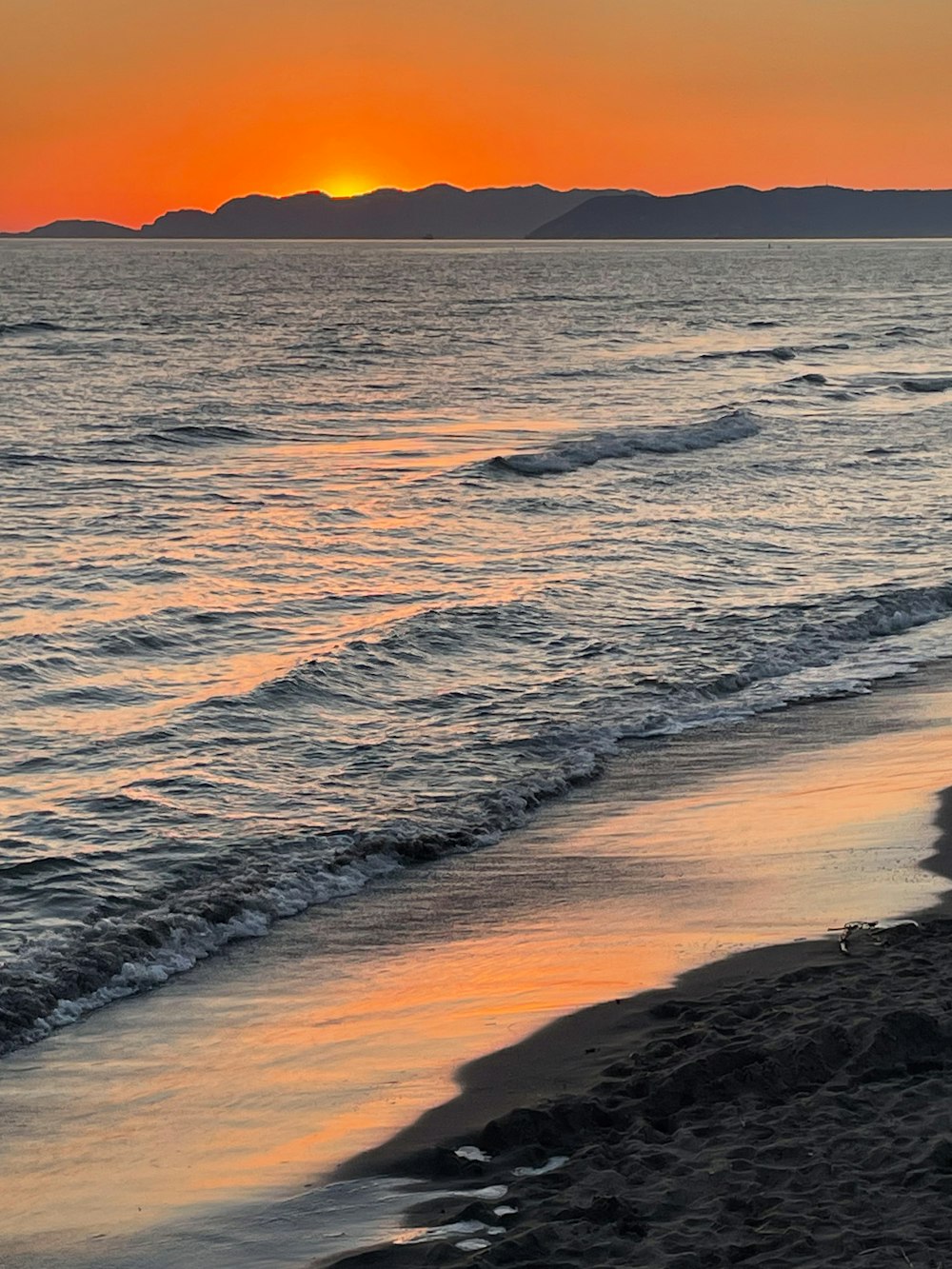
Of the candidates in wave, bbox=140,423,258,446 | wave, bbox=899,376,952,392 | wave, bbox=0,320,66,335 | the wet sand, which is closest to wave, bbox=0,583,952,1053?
the wet sand

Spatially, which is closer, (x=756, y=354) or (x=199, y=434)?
(x=199, y=434)

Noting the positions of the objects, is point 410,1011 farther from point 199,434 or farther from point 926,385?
point 926,385

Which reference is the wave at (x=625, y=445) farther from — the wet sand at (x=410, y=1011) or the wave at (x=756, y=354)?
the wave at (x=756, y=354)

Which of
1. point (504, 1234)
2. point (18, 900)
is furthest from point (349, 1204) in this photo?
point (18, 900)

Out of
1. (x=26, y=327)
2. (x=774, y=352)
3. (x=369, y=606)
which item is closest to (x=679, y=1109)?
(x=369, y=606)

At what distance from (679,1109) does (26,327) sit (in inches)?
2726

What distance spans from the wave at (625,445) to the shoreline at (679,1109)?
2234 cm

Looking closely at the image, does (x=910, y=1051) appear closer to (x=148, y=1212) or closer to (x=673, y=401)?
(x=148, y=1212)

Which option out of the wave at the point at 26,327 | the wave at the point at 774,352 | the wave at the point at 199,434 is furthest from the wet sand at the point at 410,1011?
the wave at the point at 26,327

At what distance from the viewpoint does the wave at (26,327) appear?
68.0 meters

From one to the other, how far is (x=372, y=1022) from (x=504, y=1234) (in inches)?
89.1

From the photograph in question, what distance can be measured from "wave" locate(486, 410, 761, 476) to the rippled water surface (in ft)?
0.44

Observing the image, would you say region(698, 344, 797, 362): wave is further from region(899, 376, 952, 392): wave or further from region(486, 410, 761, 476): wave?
region(486, 410, 761, 476): wave

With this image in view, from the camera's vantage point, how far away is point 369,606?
17.8 metres
